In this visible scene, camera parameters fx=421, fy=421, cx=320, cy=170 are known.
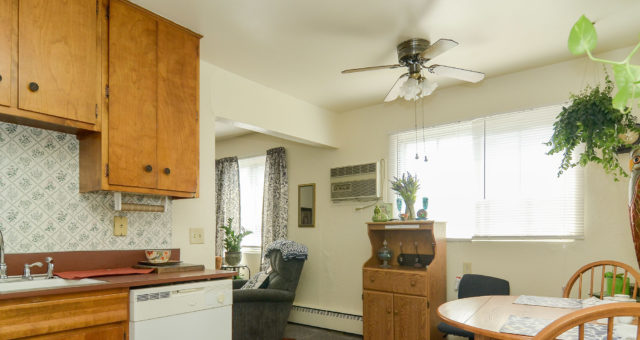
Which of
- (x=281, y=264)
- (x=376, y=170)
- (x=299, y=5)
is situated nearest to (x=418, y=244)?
(x=376, y=170)

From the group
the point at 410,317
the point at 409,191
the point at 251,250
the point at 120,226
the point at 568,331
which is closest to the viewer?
the point at 568,331

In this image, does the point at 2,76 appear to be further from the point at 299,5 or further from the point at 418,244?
the point at 418,244

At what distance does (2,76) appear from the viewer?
1942mm

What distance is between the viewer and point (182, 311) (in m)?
2.38

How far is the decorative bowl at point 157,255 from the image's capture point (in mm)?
2711

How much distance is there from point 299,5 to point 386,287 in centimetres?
256

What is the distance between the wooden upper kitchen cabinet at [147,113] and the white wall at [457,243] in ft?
7.40

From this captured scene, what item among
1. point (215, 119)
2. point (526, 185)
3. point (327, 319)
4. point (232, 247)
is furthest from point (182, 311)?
point (232, 247)

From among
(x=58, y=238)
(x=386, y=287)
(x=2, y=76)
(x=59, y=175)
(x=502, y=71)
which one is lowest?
(x=386, y=287)

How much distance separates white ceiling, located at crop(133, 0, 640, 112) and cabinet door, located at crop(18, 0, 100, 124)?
44 centimetres

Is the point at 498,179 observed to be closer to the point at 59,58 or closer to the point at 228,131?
the point at 59,58

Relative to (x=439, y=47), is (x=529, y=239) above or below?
below

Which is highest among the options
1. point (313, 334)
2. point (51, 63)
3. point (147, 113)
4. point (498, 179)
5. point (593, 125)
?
point (51, 63)

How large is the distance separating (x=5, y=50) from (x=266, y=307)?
2.88 m
